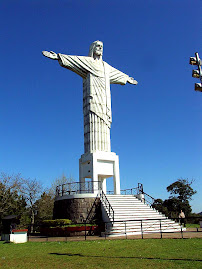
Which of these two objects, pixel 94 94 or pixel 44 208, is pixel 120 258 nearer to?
pixel 94 94

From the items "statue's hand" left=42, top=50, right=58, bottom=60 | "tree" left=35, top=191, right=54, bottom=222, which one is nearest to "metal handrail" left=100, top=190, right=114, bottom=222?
"statue's hand" left=42, top=50, right=58, bottom=60

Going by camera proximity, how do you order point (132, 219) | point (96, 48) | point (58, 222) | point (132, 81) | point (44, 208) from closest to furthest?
1. point (132, 219)
2. point (58, 222)
3. point (96, 48)
4. point (132, 81)
5. point (44, 208)

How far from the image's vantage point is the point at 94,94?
25.1 meters

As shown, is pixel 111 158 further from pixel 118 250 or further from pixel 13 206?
pixel 13 206

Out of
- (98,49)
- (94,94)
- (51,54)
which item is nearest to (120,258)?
(94,94)

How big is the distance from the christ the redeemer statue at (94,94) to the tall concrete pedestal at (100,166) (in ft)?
2.25

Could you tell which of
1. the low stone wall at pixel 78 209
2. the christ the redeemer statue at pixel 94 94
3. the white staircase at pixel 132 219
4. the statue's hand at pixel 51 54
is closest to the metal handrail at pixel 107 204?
the white staircase at pixel 132 219

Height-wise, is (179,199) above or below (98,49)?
below

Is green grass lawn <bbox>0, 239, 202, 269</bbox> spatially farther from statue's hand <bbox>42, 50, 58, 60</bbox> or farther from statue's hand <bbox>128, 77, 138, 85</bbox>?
statue's hand <bbox>128, 77, 138, 85</bbox>

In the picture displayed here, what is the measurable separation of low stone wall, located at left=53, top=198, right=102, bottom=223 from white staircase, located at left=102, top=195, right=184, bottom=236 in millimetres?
715

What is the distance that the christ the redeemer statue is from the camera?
24.5m

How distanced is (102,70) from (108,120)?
4962 millimetres

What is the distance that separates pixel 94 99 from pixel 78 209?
33.3 ft

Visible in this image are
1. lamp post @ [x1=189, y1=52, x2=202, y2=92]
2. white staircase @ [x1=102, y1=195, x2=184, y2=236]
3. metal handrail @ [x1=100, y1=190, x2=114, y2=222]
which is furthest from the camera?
metal handrail @ [x1=100, y1=190, x2=114, y2=222]
